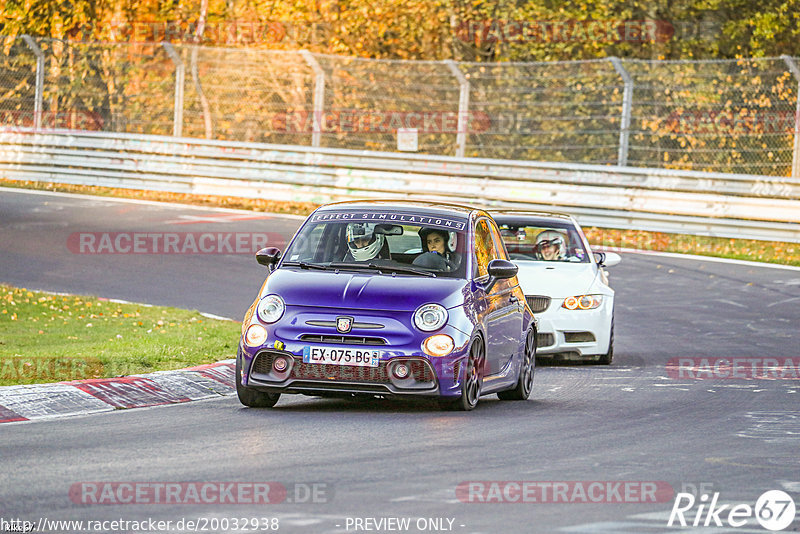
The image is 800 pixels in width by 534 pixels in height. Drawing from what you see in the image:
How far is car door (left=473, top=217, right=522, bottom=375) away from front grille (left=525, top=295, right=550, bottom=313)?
2.99m

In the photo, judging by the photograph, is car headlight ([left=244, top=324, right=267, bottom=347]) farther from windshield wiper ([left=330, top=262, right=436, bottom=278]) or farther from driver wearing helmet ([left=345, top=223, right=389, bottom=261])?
driver wearing helmet ([left=345, top=223, right=389, bottom=261])

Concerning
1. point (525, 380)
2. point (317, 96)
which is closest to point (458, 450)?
point (525, 380)

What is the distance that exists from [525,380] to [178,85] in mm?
19182

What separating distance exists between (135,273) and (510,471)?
1274 cm

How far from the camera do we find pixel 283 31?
3766 centimetres

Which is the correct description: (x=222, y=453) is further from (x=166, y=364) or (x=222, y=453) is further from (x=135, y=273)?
(x=135, y=273)

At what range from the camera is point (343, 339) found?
401 inches

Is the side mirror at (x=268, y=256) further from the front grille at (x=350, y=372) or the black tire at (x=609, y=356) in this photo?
the black tire at (x=609, y=356)

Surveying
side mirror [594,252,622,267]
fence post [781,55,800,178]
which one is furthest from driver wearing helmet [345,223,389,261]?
fence post [781,55,800,178]

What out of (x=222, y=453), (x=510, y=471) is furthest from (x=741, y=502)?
(x=222, y=453)

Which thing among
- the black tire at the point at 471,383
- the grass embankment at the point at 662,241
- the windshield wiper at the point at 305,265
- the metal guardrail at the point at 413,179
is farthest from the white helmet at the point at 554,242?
the metal guardrail at the point at 413,179

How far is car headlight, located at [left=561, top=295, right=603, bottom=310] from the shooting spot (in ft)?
49.2

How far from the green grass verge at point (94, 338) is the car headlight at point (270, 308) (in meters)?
1.75

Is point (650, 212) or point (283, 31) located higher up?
point (283, 31)
